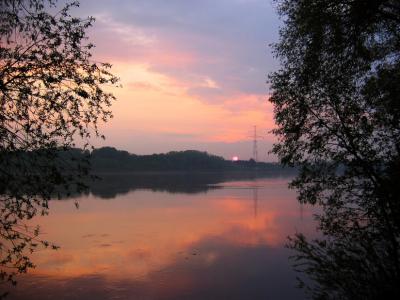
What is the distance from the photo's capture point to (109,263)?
66.2ft

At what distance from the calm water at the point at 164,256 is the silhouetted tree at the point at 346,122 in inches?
279

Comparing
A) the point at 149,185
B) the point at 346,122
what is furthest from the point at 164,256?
the point at 149,185

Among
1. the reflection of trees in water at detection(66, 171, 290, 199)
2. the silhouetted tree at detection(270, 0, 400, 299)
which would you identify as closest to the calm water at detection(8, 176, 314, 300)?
the reflection of trees in water at detection(66, 171, 290, 199)

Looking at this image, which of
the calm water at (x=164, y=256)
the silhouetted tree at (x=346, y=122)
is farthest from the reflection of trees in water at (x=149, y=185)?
the silhouetted tree at (x=346, y=122)

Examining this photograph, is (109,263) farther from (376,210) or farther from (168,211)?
(168,211)

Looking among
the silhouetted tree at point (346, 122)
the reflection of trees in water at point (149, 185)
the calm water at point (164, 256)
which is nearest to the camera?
the silhouetted tree at point (346, 122)

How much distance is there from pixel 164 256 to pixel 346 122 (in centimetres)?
1466

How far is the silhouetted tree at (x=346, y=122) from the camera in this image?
8570 mm

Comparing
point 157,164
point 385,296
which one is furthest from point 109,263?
point 157,164

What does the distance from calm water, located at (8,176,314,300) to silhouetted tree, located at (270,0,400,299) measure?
23.2ft

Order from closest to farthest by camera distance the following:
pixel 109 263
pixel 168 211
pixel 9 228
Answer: pixel 9 228 < pixel 109 263 < pixel 168 211

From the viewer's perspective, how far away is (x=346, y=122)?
9.41m

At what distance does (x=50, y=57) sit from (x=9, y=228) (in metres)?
2.50

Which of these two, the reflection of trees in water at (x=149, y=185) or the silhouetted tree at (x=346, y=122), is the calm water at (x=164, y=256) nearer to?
the reflection of trees in water at (x=149, y=185)
